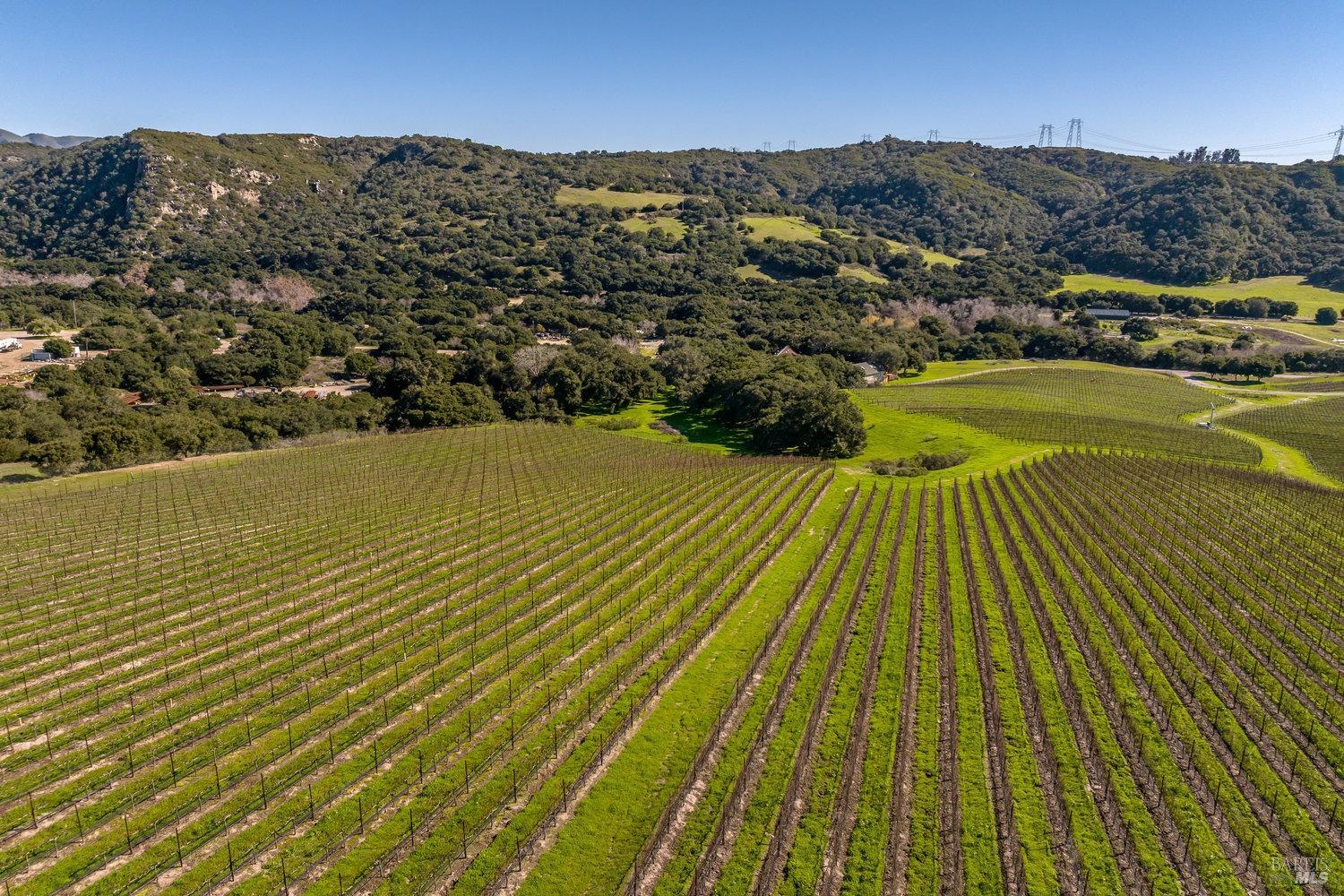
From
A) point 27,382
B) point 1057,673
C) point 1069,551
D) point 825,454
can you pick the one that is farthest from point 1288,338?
point 27,382

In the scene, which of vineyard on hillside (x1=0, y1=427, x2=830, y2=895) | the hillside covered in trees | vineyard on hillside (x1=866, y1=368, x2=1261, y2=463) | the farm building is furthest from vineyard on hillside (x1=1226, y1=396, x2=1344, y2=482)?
vineyard on hillside (x1=0, y1=427, x2=830, y2=895)

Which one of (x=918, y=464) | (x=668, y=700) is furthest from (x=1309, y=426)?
(x=668, y=700)

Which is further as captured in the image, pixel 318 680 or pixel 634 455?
pixel 634 455

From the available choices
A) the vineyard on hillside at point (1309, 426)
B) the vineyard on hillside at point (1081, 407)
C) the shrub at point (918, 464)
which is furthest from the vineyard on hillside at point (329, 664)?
the vineyard on hillside at point (1309, 426)

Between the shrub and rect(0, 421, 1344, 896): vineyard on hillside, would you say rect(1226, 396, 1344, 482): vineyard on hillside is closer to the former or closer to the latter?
rect(0, 421, 1344, 896): vineyard on hillside

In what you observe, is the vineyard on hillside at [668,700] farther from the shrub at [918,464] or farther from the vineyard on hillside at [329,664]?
the shrub at [918,464]

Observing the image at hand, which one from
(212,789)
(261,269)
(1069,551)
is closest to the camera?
(212,789)

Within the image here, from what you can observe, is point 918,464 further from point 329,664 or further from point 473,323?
point 473,323

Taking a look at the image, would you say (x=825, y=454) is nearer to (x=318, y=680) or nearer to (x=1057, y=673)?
(x=1057, y=673)
